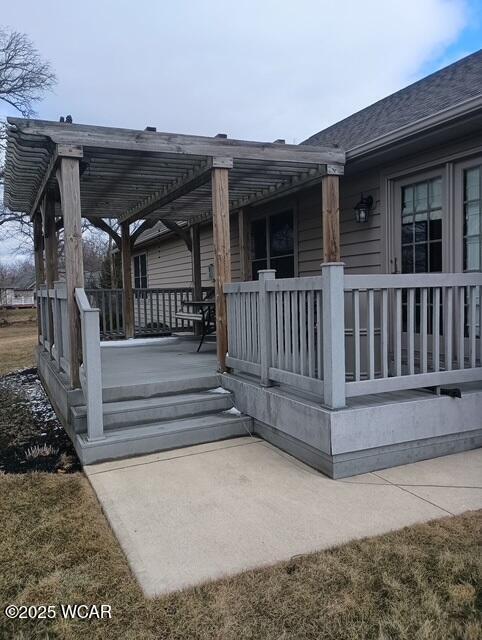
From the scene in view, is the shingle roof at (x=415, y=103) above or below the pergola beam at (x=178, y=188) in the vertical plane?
above

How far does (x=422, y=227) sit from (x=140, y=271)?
480 inches

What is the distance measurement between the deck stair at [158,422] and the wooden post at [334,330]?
4.34 feet

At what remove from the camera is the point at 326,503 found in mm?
3014

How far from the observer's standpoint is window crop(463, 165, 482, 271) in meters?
4.61

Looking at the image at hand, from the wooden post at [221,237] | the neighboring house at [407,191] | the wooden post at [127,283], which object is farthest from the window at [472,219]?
the wooden post at [127,283]

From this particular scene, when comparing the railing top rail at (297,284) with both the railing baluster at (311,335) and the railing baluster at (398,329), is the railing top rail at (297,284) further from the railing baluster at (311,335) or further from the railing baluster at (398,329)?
the railing baluster at (398,329)

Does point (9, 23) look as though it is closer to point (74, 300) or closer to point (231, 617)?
point (74, 300)

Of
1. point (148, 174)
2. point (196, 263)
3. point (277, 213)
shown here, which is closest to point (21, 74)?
point (196, 263)

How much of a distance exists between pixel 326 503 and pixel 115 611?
1419 mm

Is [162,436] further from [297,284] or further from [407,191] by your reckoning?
[407,191]

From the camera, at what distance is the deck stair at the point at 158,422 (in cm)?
399

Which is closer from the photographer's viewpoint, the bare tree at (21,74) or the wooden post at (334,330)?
the wooden post at (334,330)

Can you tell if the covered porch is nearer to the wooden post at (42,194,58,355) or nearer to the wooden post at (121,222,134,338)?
the wooden post at (42,194,58,355)

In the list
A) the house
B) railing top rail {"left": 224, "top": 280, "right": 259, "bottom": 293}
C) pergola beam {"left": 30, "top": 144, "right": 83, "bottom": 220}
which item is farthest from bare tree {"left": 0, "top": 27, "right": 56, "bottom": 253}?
railing top rail {"left": 224, "top": 280, "right": 259, "bottom": 293}
